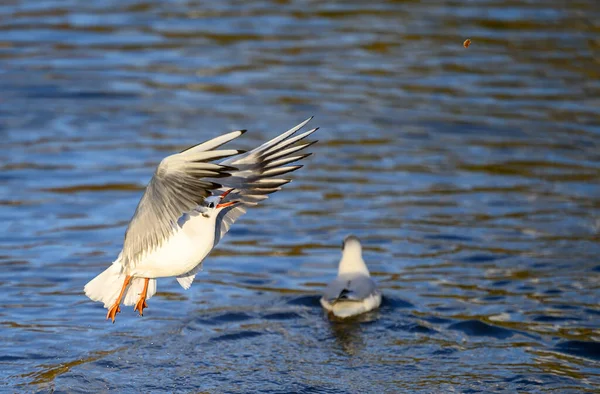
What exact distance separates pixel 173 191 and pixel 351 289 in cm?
280

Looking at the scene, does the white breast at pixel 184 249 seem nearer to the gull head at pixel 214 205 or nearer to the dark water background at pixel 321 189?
the gull head at pixel 214 205

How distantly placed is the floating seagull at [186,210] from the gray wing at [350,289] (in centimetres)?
137

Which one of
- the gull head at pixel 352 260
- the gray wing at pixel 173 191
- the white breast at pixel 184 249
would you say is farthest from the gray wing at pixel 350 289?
the gray wing at pixel 173 191

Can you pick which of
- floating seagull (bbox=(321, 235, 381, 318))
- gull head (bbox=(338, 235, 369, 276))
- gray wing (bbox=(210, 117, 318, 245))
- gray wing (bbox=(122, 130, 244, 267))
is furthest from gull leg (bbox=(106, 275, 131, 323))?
gull head (bbox=(338, 235, 369, 276))

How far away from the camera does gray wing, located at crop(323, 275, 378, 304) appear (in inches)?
346

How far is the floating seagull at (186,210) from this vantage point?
6332mm

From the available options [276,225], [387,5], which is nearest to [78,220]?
[276,225]

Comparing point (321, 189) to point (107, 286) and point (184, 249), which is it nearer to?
point (107, 286)

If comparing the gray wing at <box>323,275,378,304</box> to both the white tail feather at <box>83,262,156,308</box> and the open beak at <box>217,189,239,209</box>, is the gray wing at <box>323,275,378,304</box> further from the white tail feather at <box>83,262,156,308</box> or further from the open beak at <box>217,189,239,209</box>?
the white tail feather at <box>83,262,156,308</box>

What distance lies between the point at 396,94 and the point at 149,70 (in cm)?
379

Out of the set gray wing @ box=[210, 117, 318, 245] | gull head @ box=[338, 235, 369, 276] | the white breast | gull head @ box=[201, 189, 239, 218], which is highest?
gray wing @ box=[210, 117, 318, 245]

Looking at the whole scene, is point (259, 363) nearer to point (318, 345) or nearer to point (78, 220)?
point (318, 345)

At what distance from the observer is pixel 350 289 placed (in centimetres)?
888

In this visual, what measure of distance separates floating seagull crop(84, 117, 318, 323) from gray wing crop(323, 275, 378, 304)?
137cm
